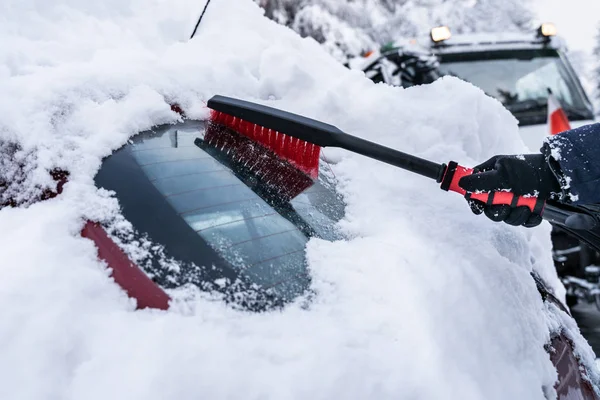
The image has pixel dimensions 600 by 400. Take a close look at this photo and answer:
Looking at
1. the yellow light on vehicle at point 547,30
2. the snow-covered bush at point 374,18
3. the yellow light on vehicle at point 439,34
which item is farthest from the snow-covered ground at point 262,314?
the snow-covered bush at point 374,18

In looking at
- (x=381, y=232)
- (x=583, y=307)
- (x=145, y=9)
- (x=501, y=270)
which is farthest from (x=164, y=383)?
(x=583, y=307)

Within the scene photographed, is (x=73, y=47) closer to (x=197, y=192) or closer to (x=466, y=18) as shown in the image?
(x=197, y=192)

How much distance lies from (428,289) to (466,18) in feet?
56.0

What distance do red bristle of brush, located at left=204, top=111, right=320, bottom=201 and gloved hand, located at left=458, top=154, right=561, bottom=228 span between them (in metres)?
0.53

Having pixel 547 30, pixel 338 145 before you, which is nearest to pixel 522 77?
pixel 547 30

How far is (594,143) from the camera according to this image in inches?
62.2

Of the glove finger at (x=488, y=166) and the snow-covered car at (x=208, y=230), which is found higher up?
the glove finger at (x=488, y=166)

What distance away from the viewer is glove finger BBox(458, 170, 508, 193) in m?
1.64

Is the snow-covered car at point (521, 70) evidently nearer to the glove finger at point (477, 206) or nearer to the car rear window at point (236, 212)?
the glove finger at point (477, 206)

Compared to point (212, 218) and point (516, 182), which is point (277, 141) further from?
point (516, 182)

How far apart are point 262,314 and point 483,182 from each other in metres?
0.91

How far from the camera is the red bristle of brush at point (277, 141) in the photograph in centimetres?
180

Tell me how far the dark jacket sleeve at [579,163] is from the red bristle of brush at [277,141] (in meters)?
0.79

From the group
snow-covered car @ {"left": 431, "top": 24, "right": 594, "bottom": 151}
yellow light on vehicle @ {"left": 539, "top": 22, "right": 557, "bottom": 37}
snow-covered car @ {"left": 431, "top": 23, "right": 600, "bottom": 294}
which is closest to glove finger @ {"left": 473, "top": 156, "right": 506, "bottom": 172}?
snow-covered car @ {"left": 431, "top": 23, "right": 600, "bottom": 294}
